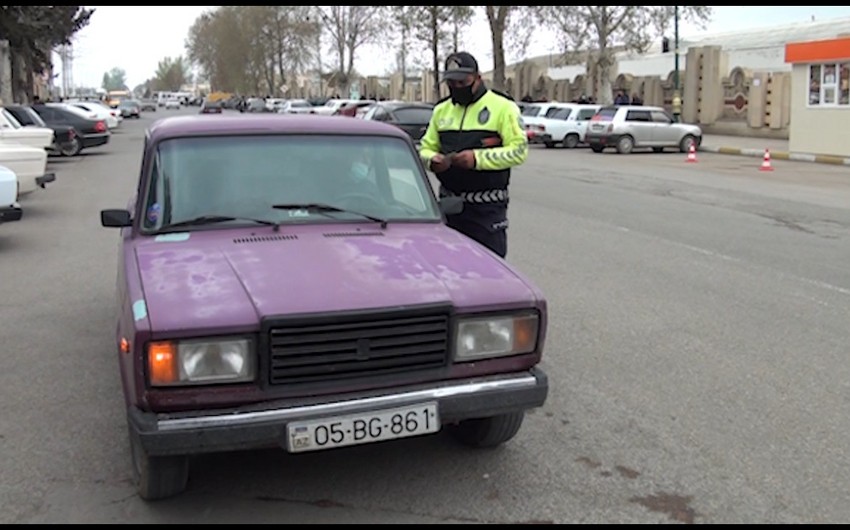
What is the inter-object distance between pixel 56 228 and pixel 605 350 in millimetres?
9102

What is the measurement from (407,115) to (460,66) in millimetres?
20818

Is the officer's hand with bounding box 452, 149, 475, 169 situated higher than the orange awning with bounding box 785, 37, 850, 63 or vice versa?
the orange awning with bounding box 785, 37, 850, 63

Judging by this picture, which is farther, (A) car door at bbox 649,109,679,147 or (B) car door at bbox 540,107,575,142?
(B) car door at bbox 540,107,575,142

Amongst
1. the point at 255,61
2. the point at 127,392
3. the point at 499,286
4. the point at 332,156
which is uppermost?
the point at 255,61

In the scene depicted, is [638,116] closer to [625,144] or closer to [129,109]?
[625,144]

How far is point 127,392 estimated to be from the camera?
142 inches

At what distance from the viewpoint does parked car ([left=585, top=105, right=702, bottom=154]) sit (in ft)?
92.6

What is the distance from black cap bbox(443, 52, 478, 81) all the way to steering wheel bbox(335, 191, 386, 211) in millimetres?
949

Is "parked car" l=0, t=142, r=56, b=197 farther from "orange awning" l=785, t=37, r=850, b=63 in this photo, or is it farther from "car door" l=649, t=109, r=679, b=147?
"orange awning" l=785, t=37, r=850, b=63

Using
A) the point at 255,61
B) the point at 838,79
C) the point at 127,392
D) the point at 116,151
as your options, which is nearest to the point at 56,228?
the point at 127,392

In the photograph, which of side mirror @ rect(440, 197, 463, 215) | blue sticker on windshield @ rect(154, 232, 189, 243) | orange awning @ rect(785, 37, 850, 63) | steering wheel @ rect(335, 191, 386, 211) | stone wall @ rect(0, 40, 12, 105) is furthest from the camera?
stone wall @ rect(0, 40, 12, 105)

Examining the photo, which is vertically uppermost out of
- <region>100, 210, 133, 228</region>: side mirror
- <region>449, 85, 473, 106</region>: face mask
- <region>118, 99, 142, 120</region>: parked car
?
<region>118, 99, 142, 120</region>: parked car

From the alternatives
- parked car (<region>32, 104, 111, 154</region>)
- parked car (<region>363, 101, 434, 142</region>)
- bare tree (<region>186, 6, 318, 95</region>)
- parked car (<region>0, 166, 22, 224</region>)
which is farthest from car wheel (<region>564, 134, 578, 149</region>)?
bare tree (<region>186, 6, 318, 95</region>)

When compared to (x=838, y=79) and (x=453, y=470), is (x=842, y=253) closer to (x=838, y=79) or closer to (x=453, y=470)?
(x=453, y=470)
